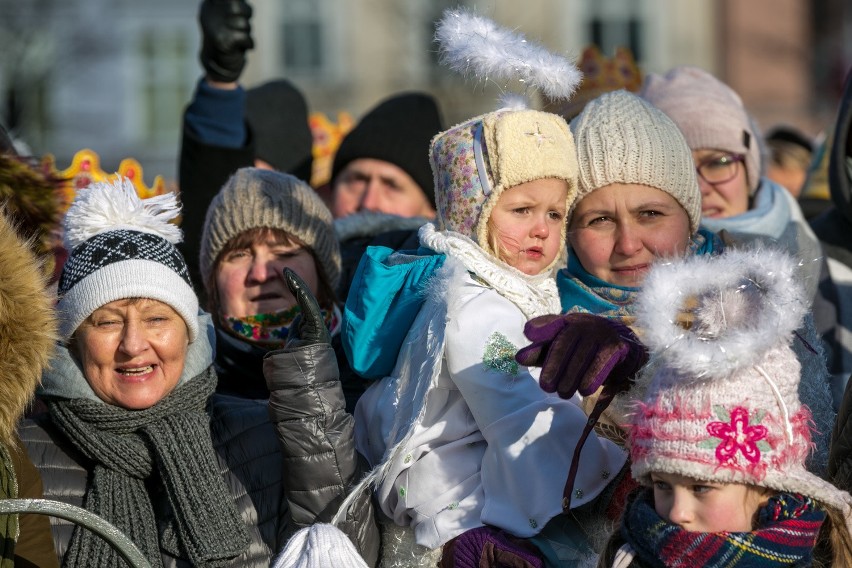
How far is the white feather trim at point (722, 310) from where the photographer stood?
9.11ft

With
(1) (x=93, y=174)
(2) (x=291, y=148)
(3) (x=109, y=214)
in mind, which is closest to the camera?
(3) (x=109, y=214)

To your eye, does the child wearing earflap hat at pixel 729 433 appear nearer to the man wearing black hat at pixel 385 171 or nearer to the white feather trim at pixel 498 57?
the white feather trim at pixel 498 57

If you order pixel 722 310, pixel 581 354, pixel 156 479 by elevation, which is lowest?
pixel 156 479

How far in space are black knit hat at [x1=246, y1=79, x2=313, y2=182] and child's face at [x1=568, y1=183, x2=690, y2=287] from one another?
7.80 ft

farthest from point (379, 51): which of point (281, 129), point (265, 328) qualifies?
point (265, 328)

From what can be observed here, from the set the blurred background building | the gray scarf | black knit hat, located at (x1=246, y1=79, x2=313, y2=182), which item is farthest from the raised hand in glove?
the blurred background building

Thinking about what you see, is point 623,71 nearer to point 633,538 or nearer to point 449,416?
point 449,416

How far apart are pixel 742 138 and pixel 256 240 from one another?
1754 mm

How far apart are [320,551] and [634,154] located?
1.41m

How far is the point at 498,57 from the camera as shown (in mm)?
3615

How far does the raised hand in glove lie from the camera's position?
9.70 feet

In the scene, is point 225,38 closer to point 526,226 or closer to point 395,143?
point 395,143

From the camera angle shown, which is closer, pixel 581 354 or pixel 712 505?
pixel 712 505

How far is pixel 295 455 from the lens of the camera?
3.37 m
